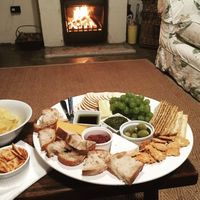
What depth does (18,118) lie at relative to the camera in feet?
3.86

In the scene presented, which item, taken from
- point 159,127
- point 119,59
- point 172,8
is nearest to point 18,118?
point 159,127

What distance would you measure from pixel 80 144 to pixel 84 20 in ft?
10.2

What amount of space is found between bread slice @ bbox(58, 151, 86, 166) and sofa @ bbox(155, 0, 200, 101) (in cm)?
164

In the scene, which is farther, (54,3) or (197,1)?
(54,3)

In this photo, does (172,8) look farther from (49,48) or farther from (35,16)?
(35,16)

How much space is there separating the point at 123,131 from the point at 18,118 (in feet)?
1.50

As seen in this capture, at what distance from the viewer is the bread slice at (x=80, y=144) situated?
957 mm

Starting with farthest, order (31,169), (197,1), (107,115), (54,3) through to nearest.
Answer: (54,3)
(197,1)
(107,115)
(31,169)

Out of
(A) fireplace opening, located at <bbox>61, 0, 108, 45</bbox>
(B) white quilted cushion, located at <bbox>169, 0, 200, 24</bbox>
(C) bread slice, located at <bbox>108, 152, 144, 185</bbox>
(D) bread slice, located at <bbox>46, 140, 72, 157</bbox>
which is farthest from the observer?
(A) fireplace opening, located at <bbox>61, 0, 108, 45</bbox>

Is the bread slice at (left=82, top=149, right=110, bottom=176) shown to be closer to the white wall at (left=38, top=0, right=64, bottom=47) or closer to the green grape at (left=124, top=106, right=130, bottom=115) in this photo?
the green grape at (left=124, top=106, right=130, bottom=115)

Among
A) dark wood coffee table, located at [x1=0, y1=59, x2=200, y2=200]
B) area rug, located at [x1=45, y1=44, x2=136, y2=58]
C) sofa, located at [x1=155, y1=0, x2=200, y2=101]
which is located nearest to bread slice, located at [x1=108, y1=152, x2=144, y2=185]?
dark wood coffee table, located at [x1=0, y1=59, x2=200, y2=200]

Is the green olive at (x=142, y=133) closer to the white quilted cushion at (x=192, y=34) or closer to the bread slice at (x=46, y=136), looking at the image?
the bread slice at (x=46, y=136)

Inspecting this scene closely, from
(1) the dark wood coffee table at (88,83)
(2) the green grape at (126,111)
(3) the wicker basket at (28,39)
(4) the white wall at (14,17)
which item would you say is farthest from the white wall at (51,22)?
(2) the green grape at (126,111)

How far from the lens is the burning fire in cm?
374
